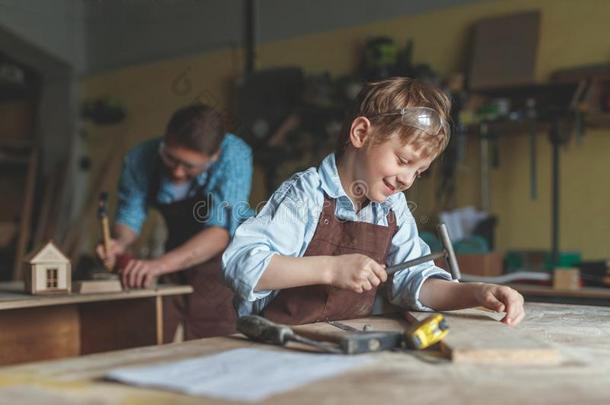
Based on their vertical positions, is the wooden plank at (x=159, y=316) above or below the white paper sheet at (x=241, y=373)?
below

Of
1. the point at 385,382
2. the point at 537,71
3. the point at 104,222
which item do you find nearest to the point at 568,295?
the point at 537,71

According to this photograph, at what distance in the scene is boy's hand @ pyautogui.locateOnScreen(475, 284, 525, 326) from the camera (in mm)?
1462

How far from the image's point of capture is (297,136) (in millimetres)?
4910

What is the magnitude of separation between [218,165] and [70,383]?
1819mm

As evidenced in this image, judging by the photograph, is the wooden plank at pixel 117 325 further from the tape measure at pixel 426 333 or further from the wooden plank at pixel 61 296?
the tape measure at pixel 426 333

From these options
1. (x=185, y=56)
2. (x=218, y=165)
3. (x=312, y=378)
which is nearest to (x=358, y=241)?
(x=312, y=378)

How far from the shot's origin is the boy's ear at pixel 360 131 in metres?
1.65

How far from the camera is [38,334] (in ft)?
8.89

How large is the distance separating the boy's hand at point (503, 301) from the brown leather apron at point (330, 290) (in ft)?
0.96

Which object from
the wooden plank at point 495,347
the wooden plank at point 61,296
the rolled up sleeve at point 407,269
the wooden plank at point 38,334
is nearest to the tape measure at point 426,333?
the wooden plank at point 495,347

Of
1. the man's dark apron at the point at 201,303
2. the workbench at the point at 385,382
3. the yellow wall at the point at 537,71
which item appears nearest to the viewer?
the workbench at the point at 385,382

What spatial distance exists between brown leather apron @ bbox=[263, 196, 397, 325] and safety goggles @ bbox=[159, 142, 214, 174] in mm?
1070

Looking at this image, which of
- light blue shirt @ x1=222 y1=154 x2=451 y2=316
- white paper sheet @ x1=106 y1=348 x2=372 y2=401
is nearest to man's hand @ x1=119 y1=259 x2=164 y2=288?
light blue shirt @ x1=222 y1=154 x2=451 y2=316

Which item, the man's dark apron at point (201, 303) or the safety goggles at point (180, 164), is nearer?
the safety goggles at point (180, 164)
